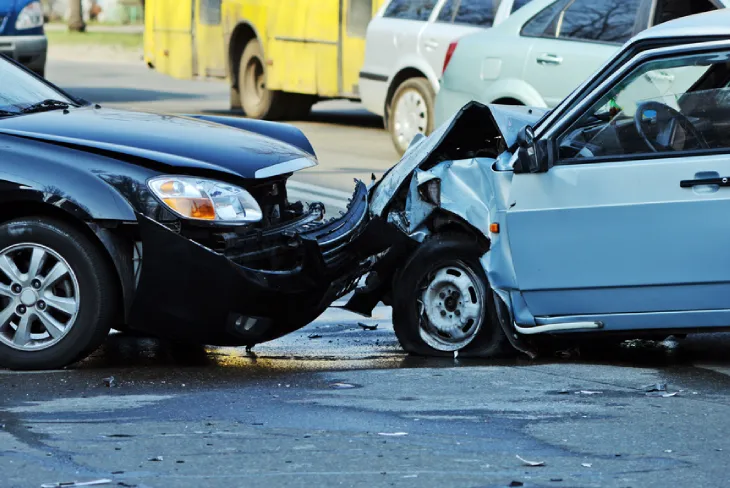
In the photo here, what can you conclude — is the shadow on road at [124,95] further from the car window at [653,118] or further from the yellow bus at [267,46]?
the car window at [653,118]

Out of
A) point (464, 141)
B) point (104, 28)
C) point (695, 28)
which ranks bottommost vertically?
point (464, 141)

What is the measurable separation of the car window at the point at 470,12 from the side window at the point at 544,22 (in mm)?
2344

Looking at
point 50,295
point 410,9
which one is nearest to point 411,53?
point 410,9

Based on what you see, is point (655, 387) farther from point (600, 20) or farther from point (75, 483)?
point (600, 20)

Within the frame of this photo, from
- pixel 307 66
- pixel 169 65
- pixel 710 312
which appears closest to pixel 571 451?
pixel 710 312

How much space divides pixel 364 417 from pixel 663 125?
1826 mm

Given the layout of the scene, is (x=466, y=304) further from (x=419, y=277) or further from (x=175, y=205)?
(x=175, y=205)

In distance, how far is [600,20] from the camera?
476 inches

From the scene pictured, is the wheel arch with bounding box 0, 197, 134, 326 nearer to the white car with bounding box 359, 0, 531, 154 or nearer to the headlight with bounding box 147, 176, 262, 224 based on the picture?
the headlight with bounding box 147, 176, 262, 224

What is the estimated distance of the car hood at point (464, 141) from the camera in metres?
6.96

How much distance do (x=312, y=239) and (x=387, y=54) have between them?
919 centimetres

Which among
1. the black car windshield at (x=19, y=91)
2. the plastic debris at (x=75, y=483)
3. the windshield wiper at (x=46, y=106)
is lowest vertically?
the plastic debris at (x=75, y=483)

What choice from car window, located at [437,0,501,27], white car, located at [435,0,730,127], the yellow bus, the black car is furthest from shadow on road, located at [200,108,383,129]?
the black car

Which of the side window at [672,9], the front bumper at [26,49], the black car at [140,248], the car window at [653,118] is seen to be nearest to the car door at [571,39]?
the side window at [672,9]
